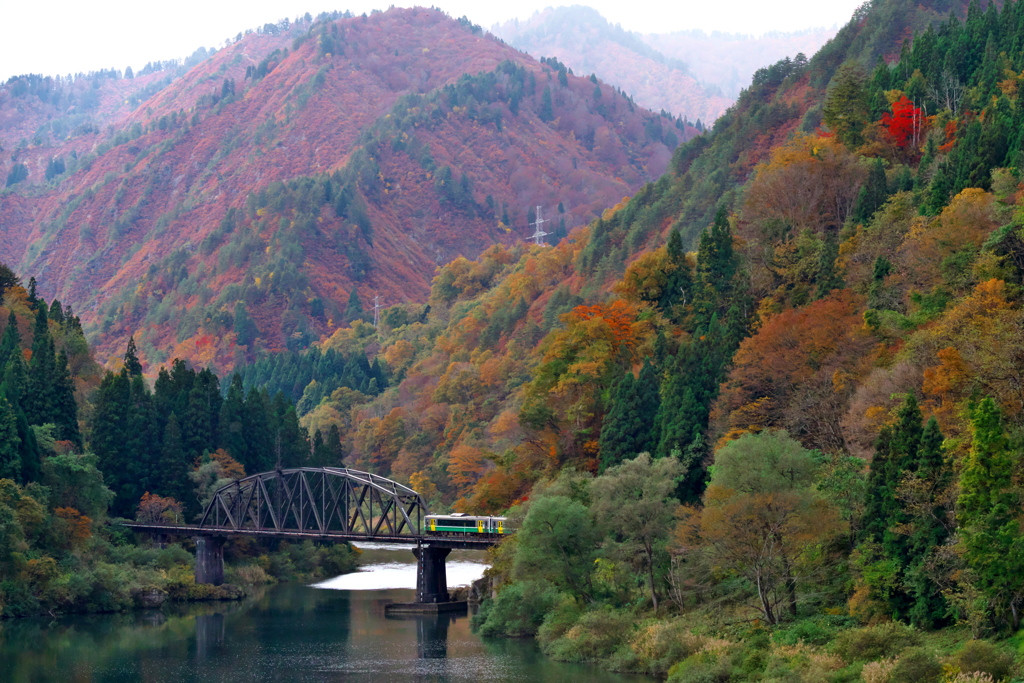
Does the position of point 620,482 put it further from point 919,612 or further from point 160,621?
point 160,621

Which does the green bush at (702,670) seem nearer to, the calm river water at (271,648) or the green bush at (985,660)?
the calm river water at (271,648)

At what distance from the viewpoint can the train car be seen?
85.3m

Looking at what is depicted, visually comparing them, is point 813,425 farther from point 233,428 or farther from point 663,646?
point 233,428

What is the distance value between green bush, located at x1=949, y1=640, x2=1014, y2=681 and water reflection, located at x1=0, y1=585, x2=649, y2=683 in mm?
18842

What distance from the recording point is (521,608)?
69.4 meters

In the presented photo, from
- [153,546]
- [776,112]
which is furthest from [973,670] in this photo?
[776,112]

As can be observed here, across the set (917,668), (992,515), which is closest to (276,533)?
(917,668)

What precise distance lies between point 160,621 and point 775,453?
48017 mm

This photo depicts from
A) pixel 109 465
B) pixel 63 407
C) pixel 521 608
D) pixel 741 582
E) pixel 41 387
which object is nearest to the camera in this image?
pixel 741 582

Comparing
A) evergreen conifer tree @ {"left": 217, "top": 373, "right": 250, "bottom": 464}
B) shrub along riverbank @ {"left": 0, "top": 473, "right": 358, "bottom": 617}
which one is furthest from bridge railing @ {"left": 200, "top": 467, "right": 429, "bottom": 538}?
evergreen conifer tree @ {"left": 217, "top": 373, "right": 250, "bottom": 464}

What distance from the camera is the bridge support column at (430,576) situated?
87.8 metres

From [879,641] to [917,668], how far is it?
3.79 m

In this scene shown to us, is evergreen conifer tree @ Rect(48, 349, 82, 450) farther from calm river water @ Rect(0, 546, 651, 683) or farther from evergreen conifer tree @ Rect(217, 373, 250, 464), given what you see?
calm river water @ Rect(0, 546, 651, 683)

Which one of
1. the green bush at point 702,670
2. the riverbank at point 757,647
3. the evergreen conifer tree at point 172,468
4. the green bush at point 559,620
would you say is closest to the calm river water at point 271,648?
the green bush at point 559,620
